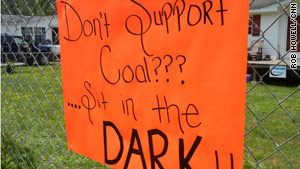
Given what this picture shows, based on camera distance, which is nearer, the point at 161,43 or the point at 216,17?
the point at 216,17

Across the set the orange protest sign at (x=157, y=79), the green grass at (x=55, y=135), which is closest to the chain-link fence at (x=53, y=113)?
the green grass at (x=55, y=135)

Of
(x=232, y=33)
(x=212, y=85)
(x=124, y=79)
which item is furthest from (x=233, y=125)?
(x=124, y=79)

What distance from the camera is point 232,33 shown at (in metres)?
0.76

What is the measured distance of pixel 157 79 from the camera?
93 cm

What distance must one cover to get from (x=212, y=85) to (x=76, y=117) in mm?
663

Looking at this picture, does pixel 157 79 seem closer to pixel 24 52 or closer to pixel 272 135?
pixel 24 52

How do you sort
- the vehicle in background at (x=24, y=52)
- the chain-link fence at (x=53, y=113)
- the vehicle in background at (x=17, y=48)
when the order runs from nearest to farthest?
the chain-link fence at (x=53, y=113) → the vehicle in background at (x=24, y=52) → the vehicle in background at (x=17, y=48)

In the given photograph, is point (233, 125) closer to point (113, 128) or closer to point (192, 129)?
point (192, 129)

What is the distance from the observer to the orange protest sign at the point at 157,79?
2.58 feet

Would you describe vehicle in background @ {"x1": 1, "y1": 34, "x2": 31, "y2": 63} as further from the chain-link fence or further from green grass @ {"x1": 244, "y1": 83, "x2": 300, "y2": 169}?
green grass @ {"x1": 244, "y1": 83, "x2": 300, "y2": 169}

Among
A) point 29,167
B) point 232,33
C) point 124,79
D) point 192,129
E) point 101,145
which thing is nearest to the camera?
point 232,33

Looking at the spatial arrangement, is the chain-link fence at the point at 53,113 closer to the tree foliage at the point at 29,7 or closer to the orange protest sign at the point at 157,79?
the tree foliage at the point at 29,7
